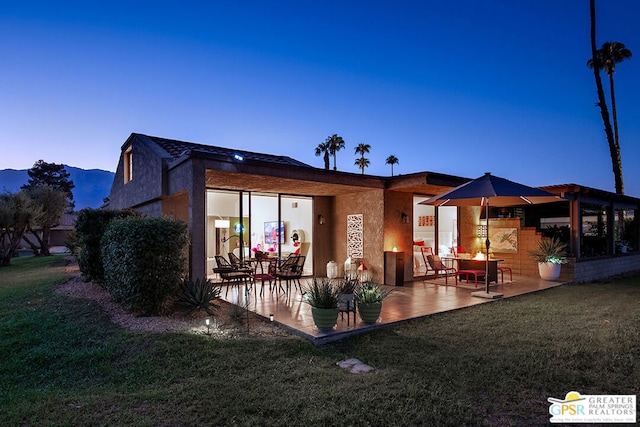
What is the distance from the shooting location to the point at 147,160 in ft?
34.6

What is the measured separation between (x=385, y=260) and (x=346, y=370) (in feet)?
20.5

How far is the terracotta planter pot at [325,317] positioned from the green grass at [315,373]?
37cm

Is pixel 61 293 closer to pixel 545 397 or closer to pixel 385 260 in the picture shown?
Answer: pixel 385 260

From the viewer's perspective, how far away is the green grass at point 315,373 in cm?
303

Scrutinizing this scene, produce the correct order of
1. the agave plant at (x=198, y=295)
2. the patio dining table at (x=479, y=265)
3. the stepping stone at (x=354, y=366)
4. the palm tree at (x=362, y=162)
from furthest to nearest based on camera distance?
1. the palm tree at (x=362, y=162)
2. the patio dining table at (x=479, y=265)
3. the agave plant at (x=198, y=295)
4. the stepping stone at (x=354, y=366)

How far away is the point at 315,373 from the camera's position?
153 inches

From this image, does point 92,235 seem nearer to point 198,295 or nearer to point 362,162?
point 198,295

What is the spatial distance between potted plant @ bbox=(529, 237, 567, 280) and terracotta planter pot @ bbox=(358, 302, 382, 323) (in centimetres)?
737

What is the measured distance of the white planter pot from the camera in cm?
1033

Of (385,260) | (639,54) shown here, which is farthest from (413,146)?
(385,260)

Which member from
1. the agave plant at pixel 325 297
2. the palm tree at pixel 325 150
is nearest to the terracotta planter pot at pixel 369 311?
the agave plant at pixel 325 297

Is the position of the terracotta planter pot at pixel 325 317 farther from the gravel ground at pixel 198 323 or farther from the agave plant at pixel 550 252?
the agave plant at pixel 550 252

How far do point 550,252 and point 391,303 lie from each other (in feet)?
20.3

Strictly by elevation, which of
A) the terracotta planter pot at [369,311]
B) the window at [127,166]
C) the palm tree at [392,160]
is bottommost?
the terracotta planter pot at [369,311]
